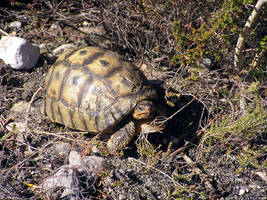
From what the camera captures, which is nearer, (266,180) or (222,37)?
(266,180)

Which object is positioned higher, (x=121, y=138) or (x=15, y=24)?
(x=15, y=24)

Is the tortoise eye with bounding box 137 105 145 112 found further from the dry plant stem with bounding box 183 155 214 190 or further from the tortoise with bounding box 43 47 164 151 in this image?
the dry plant stem with bounding box 183 155 214 190

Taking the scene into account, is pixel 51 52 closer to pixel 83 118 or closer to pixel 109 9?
pixel 109 9

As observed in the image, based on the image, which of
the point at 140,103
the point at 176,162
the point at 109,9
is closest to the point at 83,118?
the point at 140,103

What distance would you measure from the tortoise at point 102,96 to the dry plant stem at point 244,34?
3.72ft

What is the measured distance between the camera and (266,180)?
9.00 feet

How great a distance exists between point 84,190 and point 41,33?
9.02 feet

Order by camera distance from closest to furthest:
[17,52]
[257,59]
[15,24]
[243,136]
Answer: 1. [243,136]
2. [257,59]
3. [17,52]
4. [15,24]

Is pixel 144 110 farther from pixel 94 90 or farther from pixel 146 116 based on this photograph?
pixel 94 90

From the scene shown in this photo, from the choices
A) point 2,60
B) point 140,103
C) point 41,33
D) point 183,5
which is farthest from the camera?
point 41,33

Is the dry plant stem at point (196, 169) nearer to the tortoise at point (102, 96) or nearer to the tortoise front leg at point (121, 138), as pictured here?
the tortoise at point (102, 96)

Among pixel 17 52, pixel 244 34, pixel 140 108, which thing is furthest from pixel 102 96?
pixel 244 34

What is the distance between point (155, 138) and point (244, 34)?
61.1 inches

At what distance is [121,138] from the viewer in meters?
2.82
